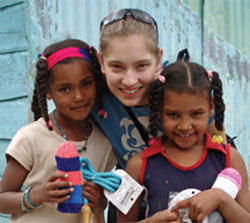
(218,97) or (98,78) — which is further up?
(98,78)

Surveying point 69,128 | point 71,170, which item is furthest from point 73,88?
point 71,170

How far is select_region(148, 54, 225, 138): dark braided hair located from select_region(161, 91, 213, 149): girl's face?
0.03 meters

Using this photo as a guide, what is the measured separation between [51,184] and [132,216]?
20.8 inches

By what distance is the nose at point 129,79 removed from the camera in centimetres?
201

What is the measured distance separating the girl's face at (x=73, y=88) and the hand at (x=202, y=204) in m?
0.79

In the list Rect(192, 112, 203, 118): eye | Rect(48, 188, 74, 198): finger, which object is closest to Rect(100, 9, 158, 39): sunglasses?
Rect(192, 112, 203, 118): eye

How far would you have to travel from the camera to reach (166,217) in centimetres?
182

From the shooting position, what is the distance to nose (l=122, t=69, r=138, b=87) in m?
2.01

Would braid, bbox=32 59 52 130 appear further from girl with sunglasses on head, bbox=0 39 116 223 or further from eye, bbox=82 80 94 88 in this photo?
eye, bbox=82 80 94 88

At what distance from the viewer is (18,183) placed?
2.09 m

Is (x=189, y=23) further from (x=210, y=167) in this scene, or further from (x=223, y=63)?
(x=210, y=167)

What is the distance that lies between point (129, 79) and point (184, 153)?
0.51m

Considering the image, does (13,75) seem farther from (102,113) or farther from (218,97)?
(218,97)

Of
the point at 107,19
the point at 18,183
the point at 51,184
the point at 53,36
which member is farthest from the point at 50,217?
the point at 53,36
